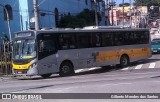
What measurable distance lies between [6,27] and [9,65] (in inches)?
660

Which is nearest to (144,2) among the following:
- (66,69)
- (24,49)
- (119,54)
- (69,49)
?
(119,54)

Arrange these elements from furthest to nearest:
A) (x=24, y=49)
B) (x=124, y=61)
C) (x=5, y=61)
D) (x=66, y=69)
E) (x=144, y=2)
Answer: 1. (x=144, y=2)
2. (x=124, y=61)
3. (x=5, y=61)
4. (x=66, y=69)
5. (x=24, y=49)

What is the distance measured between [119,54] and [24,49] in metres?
7.81

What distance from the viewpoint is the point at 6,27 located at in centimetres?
4631

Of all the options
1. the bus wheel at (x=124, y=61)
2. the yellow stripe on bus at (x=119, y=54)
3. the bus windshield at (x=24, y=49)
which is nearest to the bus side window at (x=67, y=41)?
the bus windshield at (x=24, y=49)

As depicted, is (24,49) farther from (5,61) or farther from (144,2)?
(144,2)

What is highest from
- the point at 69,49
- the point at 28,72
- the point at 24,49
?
the point at 24,49

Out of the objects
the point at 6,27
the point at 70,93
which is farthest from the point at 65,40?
the point at 6,27

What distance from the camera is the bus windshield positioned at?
23.9m

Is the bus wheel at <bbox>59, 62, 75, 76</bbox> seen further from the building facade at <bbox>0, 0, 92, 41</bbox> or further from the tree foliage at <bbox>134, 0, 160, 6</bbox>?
the tree foliage at <bbox>134, 0, 160, 6</bbox>

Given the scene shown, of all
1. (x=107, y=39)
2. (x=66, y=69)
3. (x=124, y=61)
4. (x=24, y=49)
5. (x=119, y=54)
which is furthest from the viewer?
(x=124, y=61)

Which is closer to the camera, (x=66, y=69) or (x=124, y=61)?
(x=66, y=69)

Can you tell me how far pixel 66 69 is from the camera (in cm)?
2552

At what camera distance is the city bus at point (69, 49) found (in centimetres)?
2406
